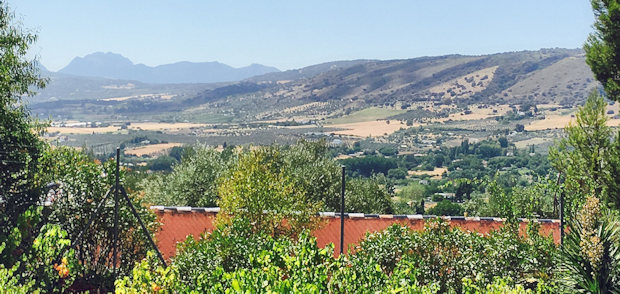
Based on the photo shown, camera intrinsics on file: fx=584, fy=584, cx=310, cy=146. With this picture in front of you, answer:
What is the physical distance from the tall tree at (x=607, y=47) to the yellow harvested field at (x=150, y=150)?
114 m

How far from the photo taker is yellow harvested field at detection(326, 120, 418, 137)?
152000mm

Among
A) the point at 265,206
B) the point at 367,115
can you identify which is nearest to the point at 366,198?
the point at 265,206

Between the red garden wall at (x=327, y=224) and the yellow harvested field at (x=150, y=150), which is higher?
the red garden wall at (x=327, y=224)

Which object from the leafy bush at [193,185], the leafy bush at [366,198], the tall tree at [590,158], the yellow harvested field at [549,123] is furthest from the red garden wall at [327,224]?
the yellow harvested field at [549,123]

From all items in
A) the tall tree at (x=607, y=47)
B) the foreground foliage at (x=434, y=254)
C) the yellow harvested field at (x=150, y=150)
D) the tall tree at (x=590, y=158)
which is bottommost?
the yellow harvested field at (x=150, y=150)

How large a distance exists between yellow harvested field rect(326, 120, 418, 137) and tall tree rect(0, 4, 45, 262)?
13527 cm

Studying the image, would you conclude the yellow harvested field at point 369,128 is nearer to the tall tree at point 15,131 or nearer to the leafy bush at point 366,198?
the leafy bush at point 366,198

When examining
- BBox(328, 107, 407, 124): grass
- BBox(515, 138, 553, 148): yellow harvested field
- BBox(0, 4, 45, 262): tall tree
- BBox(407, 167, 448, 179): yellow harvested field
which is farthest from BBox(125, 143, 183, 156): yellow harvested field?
BBox(0, 4, 45, 262): tall tree

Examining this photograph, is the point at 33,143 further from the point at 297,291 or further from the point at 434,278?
the point at 297,291

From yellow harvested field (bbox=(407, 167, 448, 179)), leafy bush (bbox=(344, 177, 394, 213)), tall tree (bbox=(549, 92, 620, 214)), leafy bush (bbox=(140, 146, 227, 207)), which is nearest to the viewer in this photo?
tall tree (bbox=(549, 92, 620, 214))

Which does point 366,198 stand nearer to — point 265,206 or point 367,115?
point 265,206

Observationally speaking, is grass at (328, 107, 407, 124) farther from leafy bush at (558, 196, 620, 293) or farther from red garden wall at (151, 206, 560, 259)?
leafy bush at (558, 196, 620, 293)

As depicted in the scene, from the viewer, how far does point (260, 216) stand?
13508 mm

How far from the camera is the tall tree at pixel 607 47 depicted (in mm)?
11812
